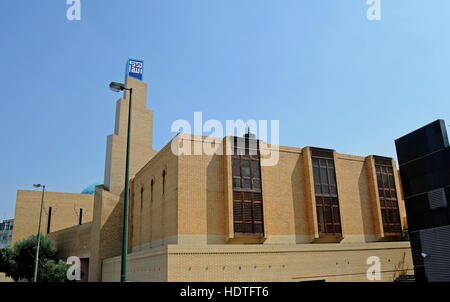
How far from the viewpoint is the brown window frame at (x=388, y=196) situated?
31.3 m

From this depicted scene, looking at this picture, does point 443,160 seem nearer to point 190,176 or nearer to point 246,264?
point 246,264

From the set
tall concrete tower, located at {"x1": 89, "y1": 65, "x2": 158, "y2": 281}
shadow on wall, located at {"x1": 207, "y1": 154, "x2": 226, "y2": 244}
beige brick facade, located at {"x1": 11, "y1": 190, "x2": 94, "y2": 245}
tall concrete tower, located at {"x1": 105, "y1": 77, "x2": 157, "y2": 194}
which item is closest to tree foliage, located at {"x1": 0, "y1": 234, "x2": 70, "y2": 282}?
tall concrete tower, located at {"x1": 89, "y1": 65, "x2": 158, "y2": 281}

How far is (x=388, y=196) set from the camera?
32188 mm

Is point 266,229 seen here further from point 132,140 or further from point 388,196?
point 132,140

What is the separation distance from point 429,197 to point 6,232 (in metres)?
122

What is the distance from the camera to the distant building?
108075 mm

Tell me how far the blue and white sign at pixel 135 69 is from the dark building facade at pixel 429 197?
110 ft

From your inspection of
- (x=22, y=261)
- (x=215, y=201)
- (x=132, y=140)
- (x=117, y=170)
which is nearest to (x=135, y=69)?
(x=132, y=140)

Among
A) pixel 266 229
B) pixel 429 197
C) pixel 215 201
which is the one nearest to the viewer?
pixel 429 197

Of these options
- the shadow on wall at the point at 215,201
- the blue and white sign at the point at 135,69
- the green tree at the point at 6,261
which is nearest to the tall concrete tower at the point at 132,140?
the blue and white sign at the point at 135,69

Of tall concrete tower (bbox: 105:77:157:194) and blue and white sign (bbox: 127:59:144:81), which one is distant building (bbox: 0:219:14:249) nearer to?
tall concrete tower (bbox: 105:77:157:194)

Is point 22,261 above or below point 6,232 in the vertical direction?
below

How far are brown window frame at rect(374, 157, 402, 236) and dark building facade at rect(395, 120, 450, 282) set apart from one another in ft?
37.8
